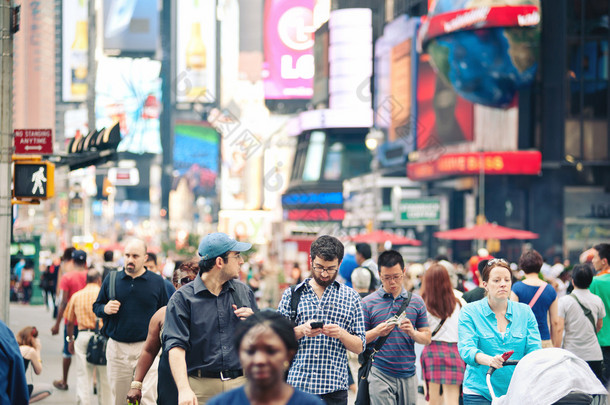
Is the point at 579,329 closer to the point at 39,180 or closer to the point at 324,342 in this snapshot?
the point at 324,342

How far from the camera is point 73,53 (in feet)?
355

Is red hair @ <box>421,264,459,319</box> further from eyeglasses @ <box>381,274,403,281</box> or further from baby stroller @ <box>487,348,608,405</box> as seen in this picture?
baby stroller @ <box>487,348,608,405</box>

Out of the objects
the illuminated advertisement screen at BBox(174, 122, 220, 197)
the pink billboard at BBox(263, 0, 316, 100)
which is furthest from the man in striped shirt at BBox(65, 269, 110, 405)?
the illuminated advertisement screen at BBox(174, 122, 220, 197)

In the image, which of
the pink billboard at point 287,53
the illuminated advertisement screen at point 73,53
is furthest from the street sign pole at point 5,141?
the illuminated advertisement screen at point 73,53

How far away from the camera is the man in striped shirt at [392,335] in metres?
7.83

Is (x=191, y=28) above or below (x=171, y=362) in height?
above

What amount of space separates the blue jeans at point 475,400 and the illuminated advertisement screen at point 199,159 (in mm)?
148883

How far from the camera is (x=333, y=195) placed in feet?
221

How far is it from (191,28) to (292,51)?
70.9 metres

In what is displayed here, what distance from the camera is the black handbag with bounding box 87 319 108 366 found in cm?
1017

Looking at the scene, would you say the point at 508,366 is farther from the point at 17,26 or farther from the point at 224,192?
the point at 224,192

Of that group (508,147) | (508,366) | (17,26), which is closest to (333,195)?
(508,147)

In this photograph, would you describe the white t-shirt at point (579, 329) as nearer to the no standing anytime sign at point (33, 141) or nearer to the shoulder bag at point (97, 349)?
the shoulder bag at point (97, 349)

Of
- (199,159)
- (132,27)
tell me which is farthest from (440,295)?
(199,159)
